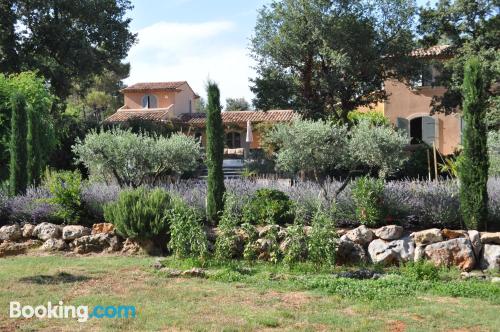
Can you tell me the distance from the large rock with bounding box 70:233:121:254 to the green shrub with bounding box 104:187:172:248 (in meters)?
0.30

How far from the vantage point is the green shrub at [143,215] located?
939cm

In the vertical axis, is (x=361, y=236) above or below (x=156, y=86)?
below

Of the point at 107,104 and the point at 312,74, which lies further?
the point at 107,104

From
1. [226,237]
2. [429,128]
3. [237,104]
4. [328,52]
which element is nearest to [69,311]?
[226,237]

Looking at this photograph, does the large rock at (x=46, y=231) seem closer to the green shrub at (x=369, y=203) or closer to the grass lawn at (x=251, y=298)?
the grass lawn at (x=251, y=298)

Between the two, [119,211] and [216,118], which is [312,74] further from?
[119,211]

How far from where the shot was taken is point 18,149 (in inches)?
498

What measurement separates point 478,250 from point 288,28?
686 inches

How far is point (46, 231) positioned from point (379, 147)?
6.41 metres

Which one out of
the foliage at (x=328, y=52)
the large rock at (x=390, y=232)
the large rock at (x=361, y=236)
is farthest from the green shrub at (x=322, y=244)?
the foliage at (x=328, y=52)

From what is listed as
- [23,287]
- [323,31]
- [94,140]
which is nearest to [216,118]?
[94,140]

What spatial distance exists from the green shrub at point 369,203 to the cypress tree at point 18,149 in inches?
302

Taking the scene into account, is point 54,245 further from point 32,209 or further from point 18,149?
point 18,149

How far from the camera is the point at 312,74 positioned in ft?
82.0
